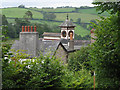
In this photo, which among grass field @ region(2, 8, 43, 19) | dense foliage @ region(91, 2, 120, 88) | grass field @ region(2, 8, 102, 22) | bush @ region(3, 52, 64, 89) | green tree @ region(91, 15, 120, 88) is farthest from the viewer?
grass field @ region(2, 8, 102, 22)

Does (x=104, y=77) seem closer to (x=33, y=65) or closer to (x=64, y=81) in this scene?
(x=64, y=81)

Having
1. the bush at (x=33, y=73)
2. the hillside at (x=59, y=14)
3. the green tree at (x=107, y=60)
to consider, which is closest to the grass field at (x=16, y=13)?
the hillside at (x=59, y=14)

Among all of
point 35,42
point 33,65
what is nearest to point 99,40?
point 33,65

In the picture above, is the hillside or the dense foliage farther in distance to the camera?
the hillside

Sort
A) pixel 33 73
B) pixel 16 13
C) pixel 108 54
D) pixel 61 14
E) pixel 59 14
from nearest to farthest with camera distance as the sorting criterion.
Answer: pixel 33 73 → pixel 108 54 → pixel 16 13 → pixel 61 14 → pixel 59 14

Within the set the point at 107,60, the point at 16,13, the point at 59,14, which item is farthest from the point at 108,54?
the point at 59,14

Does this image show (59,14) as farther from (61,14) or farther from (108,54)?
(108,54)

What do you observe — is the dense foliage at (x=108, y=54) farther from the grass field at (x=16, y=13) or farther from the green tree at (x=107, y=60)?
the grass field at (x=16, y=13)

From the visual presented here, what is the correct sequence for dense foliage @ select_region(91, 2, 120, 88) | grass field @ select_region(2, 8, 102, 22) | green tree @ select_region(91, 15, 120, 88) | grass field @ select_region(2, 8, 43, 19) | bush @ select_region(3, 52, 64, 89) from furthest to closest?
grass field @ select_region(2, 8, 102, 22) < grass field @ select_region(2, 8, 43, 19) < green tree @ select_region(91, 15, 120, 88) < dense foliage @ select_region(91, 2, 120, 88) < bush @ select_region(3, 52, 64, 89)

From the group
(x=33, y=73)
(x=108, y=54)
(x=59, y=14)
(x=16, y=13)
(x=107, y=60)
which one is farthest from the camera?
(x=59, y=14)

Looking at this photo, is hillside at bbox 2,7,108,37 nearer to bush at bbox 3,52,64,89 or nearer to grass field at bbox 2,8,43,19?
grass field at bbox 2,8,43,19

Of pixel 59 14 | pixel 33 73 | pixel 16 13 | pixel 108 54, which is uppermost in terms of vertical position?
pixel 16 13

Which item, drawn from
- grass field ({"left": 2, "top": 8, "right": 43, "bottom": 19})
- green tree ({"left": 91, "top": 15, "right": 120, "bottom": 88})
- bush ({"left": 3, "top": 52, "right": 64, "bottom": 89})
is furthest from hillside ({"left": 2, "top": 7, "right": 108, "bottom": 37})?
bush ({"left": 3, "top": 52, "right": 64, "bottom": 89})

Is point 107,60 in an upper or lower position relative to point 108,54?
lower
